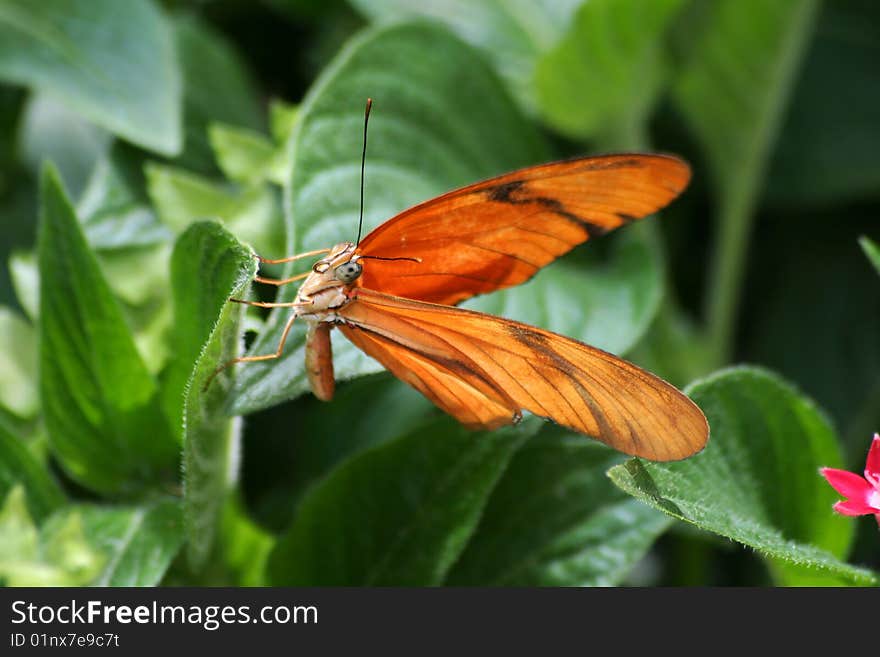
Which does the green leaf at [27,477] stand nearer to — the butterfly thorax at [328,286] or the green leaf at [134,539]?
the green leaf at [134,539]

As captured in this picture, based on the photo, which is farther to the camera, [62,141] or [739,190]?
[739,190]

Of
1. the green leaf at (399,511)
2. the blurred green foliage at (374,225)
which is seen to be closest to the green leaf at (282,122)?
the blurred green foliage at (374,225)

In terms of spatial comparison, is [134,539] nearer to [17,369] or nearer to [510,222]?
[17,369]

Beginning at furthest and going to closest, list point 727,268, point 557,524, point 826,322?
point 826,322, point 727,268, point 557,524

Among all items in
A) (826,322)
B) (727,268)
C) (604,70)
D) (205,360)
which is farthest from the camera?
(826,322)

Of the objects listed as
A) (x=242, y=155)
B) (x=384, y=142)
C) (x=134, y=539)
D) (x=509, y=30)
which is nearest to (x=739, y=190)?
(x=509, y=30)

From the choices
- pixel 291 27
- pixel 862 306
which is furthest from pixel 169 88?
pixel 862 306
